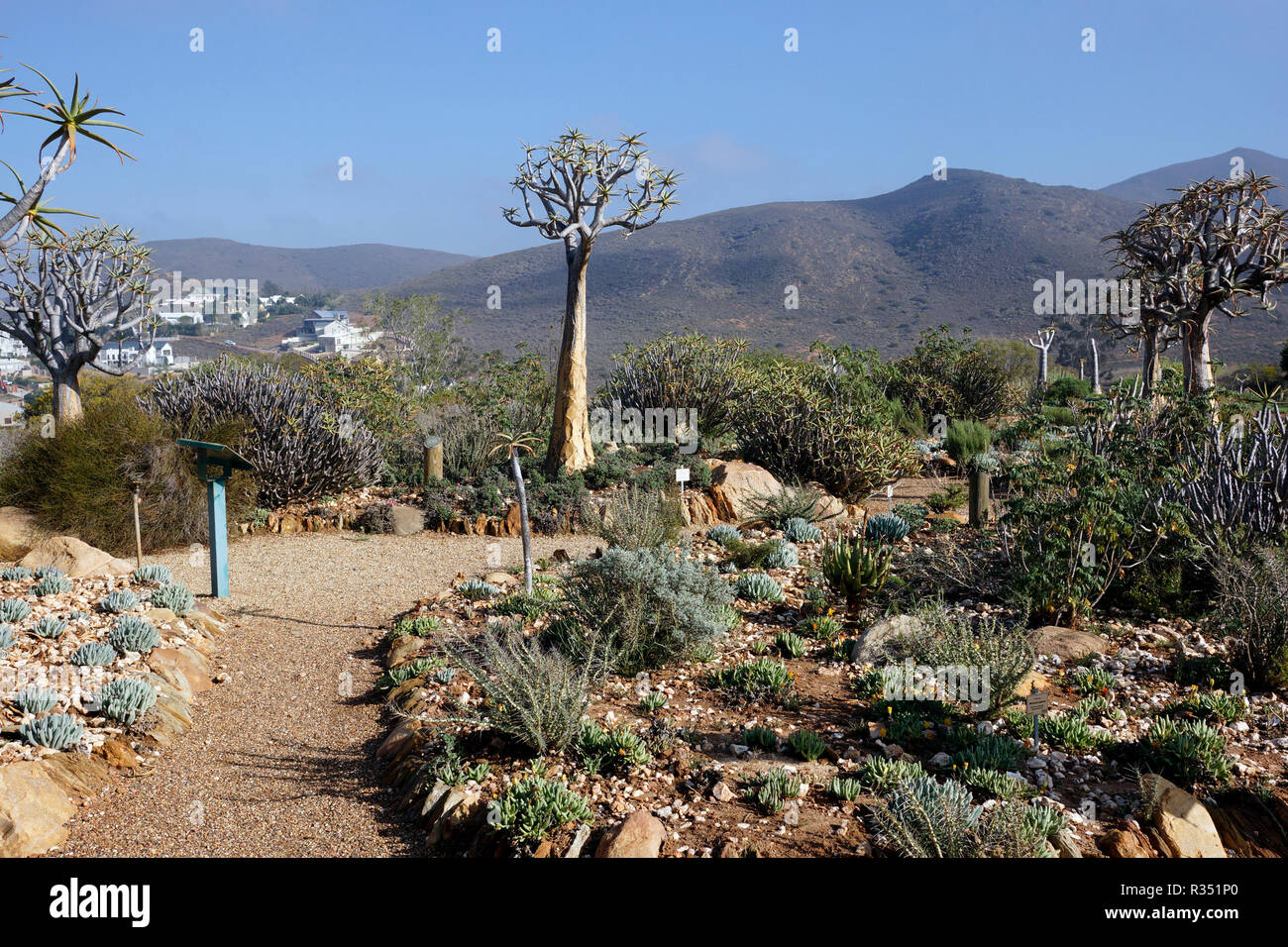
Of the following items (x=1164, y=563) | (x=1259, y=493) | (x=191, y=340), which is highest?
(x=191, y=340)

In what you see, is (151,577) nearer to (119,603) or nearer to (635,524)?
(119,603)

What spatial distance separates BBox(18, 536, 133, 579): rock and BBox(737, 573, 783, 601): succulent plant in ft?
17.0

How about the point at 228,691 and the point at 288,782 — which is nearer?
the point at 288,782

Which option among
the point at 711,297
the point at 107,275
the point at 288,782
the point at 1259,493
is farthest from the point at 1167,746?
the point at 711,297

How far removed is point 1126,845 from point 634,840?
1986mm

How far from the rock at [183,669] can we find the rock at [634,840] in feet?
10.8

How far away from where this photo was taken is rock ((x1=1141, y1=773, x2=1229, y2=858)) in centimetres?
356

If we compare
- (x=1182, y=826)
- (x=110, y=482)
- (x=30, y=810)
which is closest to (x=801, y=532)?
(x=1182, y=826)

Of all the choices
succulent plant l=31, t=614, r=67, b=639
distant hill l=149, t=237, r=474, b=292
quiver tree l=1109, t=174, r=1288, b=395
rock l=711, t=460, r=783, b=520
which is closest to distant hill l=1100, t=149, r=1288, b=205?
distant hill l=149, t=237, r=474, b=292

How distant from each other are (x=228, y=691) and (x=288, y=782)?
1586 millimetres

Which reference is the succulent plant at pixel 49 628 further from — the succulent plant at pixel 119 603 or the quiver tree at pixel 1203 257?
the quiver tree at pixel 1203 257

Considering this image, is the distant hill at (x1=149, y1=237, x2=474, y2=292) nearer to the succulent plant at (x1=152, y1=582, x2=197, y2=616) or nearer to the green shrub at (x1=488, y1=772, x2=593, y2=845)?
the succulent plant at (x1=152, y1=582, x2=197, y2=616)

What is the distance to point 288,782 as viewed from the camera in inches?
174
